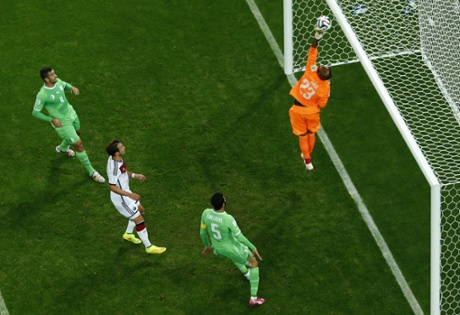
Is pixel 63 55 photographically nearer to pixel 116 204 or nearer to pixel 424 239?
pixel 116 204

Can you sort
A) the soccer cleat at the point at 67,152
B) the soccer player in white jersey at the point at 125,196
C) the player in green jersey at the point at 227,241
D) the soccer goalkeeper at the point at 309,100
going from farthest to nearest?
the soccer cleat at the point at 67,152 < the soccer goalkeeper at the point at 309,100 < the soccer player in white jersey at the point at 125,196 < the player in green jersey at the point at 227,241

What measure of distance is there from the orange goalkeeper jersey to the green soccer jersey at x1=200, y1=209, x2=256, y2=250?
2.65m

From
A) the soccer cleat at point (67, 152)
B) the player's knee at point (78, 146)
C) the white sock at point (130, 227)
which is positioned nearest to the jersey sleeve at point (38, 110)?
the player's knee at point (78, 146)

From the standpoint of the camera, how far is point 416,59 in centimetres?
1619

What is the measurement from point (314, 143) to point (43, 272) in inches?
176

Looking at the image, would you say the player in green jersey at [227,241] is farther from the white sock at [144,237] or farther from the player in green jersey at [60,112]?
the player in green jersey at [60,112]

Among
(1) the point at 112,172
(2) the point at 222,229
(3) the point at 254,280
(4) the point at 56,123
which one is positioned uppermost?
(4) the point at 56,123

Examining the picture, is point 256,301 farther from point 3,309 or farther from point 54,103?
point 54,103

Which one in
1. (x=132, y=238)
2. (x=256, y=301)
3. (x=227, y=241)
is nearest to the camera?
(x=227, y=241)

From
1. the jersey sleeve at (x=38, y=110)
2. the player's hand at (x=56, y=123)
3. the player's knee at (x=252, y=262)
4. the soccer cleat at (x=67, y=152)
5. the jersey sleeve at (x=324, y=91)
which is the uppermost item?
the jersey sleeve at (x=38, y=110)

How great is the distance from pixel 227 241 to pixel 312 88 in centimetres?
278

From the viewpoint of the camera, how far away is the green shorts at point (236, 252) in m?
12.5

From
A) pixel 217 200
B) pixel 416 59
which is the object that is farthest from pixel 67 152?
pixel 416 59

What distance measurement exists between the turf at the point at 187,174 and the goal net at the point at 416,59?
0.39 m
